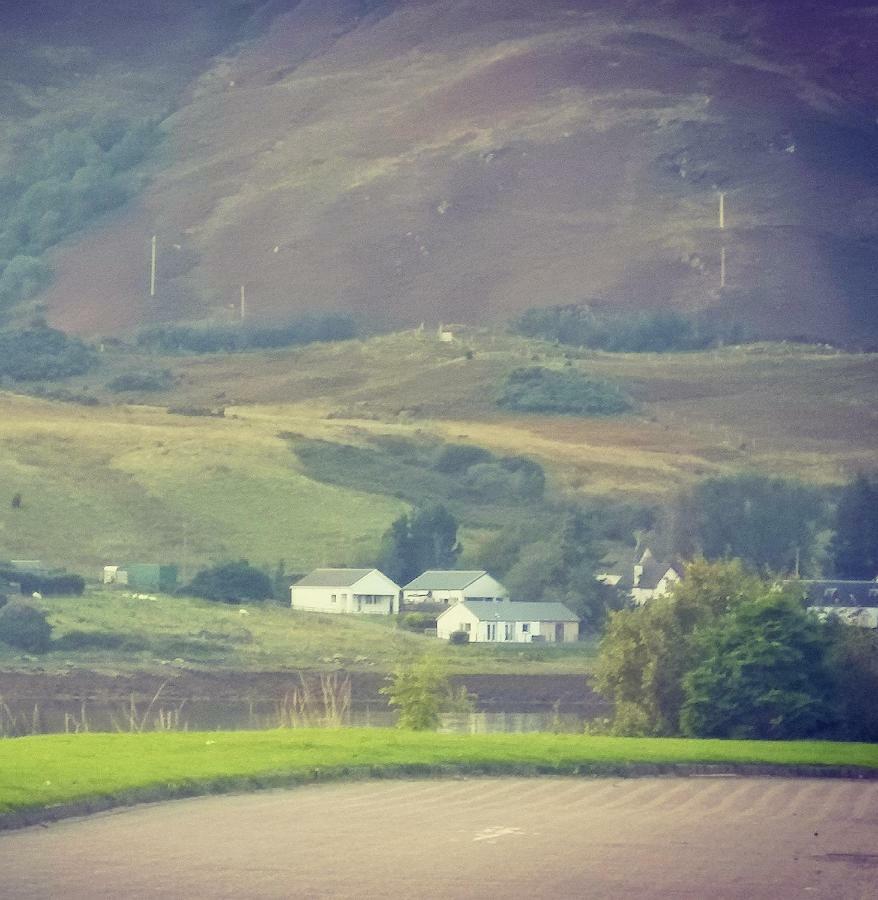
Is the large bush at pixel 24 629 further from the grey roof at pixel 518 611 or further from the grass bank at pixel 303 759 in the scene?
the grass bank at pixel 303 759

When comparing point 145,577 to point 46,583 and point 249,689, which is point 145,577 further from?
point 249,689

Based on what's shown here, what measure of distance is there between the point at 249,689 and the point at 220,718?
1514 cm

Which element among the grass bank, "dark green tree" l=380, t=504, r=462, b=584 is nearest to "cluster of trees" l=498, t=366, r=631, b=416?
"dark green tree" l=380, t=504, r=462, b=584

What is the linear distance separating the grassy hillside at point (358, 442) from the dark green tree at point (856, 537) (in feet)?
64.9

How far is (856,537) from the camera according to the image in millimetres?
106750

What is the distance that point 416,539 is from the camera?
10481 cm

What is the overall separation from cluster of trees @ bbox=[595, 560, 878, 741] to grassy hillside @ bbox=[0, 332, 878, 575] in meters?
58.0

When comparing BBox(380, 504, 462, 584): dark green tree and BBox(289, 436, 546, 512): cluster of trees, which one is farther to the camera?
BBox(289, 436, 546, 512): cluster of trees

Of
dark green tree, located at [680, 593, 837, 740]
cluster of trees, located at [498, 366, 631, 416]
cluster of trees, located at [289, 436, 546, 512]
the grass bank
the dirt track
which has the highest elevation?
cluster of trees, located at [498, 366, 631, 416]

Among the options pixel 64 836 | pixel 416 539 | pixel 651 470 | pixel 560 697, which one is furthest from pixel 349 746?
pixel 651 470

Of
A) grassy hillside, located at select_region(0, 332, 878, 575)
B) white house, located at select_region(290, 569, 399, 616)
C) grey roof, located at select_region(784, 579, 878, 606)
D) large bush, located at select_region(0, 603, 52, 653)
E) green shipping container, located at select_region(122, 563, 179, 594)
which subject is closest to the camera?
large bush, located at select_region(0, 603, 52, 653)

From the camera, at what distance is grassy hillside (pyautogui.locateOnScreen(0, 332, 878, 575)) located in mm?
106250

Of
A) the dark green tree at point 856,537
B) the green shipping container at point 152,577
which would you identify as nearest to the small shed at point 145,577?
the green shipping container at point 152,577

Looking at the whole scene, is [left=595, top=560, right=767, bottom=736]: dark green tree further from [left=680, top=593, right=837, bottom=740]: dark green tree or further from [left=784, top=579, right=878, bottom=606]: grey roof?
[left=784, top=579, right=878, bottom=606]: grey roof
